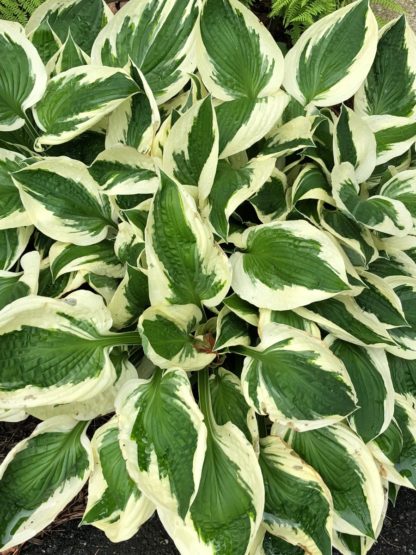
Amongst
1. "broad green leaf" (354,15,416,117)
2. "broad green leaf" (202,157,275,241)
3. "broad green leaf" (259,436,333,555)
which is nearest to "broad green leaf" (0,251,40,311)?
"broad green leaf" (202,157,275,241)

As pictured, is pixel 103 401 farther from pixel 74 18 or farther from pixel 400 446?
pixel 74 18

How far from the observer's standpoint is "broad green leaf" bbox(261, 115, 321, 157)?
1.08 metres

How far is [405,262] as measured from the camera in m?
1.26

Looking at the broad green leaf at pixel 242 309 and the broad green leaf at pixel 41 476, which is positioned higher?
the broad green leaf at pixel 242 309

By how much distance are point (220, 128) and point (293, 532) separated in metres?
0.77

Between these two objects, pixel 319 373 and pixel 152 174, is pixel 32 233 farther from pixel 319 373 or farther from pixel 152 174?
pixel 319 373

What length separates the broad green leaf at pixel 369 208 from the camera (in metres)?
1.03

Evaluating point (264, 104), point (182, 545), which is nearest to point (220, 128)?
point (264, 104)

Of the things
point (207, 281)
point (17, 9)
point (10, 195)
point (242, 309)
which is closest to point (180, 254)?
point (207, 281)

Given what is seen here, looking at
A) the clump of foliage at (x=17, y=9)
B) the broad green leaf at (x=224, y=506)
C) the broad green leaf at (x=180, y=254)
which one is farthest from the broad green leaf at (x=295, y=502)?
the clump of foliage at (x=17, y=9)

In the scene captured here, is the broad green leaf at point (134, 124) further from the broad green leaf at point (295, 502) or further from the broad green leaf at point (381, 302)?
the broad green leaf at point (295, 502)

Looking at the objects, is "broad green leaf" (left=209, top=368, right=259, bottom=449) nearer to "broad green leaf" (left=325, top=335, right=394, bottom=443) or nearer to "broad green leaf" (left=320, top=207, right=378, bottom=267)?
"broad green leaf" (left=325, top=335, right=394, bottom=443)

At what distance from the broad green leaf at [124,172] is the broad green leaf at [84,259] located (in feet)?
0.53

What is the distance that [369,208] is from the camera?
3.47 ft
